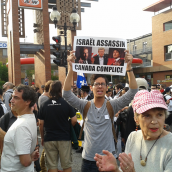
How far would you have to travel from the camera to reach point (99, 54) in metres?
3.30

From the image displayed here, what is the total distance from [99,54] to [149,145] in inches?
78.1

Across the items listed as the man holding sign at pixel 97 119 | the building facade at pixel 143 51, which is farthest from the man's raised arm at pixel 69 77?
the building facade at pixel 143 51

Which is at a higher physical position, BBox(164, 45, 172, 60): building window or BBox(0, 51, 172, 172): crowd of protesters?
BBox(164, 45, 172, 60): building window

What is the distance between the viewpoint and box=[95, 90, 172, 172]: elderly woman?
1487 mm

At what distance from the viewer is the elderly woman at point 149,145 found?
58.6 inches

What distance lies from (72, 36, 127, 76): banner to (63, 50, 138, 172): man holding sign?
13 cm

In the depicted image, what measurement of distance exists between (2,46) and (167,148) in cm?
7204

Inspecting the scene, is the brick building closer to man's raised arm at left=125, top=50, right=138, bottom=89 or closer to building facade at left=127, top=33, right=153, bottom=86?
building facade at left=127, top=33, right=153, bottom=86

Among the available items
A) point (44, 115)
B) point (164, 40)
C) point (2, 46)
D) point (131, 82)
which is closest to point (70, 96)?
point (131, 82)

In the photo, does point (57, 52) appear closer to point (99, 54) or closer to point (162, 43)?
point (99, 54)

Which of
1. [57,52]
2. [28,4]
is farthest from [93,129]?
[28,4]

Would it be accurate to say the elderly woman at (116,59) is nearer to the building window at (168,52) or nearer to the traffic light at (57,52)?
the traffic light at (57,52)

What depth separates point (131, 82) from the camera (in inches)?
117

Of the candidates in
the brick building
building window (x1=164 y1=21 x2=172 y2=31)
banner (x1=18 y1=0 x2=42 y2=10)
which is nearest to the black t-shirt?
banner (x1=18 y1=0 x2=42 y2=10)
